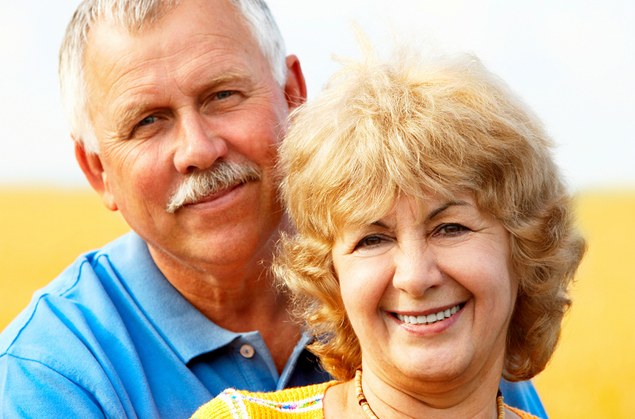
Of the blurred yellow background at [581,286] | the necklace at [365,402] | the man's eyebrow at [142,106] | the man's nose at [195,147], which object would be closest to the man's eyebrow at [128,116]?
the man's eyebrow at [142,106]

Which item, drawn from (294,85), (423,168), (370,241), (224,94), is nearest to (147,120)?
(224,94)

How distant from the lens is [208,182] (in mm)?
2986

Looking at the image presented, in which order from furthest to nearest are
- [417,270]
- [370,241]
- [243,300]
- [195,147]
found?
1. [243,300]
2. [195,147]
3. [370,241]
4. [417,270]

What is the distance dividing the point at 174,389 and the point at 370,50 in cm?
164

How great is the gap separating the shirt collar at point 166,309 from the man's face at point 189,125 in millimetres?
171

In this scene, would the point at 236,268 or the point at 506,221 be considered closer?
the point at 506,221

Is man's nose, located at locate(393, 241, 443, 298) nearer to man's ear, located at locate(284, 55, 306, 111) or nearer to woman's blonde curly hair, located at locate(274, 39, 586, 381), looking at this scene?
woman's blonde curly hair, located at locate(274, 39, 586, 381)

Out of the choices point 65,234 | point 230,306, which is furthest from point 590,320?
point 65,234

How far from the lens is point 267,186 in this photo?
3133mm

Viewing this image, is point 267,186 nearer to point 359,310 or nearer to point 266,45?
point 266,45

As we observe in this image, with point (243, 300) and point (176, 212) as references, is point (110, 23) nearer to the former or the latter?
point (176, 212)

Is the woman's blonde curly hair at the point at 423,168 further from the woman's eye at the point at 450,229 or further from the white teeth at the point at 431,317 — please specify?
the white teeth at the point at 431,317

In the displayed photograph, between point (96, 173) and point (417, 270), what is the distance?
2.08m

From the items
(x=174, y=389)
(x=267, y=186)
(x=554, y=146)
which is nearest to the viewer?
(x=554, y=146)
